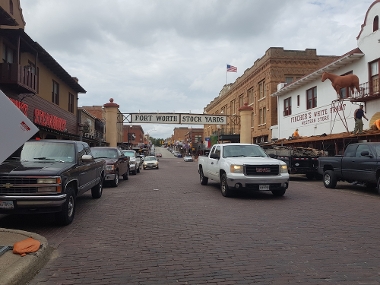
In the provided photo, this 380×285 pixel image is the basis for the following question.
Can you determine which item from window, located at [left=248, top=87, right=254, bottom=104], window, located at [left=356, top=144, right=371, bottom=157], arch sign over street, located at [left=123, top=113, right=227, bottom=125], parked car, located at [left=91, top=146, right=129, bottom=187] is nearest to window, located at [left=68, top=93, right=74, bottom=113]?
arch sign over street, located at [left=123, top=113, right=227, bottom=125]

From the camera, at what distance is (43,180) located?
23.1 feet

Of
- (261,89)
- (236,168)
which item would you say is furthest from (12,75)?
(261,89)

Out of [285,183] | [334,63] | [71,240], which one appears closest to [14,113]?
[71,240]

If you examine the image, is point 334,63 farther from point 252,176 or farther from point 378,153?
point 252,176

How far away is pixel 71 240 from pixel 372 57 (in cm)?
2023

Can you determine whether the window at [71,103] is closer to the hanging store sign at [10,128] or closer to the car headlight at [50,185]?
the car headlight at [50,185]

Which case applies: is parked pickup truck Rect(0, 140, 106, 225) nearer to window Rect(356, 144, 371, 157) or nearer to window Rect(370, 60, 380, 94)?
window Rect(356, 144, 371, 157)

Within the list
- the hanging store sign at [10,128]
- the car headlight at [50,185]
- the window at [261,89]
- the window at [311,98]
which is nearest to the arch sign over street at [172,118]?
the window at [261,89]

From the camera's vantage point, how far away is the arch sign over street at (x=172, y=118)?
119 feet

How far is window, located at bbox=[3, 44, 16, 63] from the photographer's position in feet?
59.2

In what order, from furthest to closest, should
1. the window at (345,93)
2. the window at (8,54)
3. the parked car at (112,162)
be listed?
the window at (345,93), the window at (8,54), the parked car at (112,162)

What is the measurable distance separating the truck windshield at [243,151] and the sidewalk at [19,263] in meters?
8.04

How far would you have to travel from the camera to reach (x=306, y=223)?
775cm

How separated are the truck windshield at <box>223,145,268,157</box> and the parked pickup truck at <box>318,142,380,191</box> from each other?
340cm
